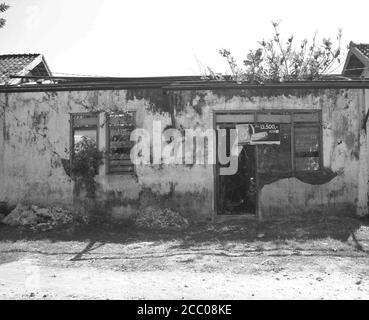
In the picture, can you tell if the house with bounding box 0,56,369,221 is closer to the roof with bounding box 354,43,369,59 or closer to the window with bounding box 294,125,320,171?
the window with bounding box 294,125,320,171

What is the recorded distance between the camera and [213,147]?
11.1m

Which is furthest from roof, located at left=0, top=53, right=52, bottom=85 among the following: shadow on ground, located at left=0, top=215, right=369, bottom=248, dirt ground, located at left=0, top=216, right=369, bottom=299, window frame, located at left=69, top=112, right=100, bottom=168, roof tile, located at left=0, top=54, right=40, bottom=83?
dirt ground, located at left=0, top=216, right=369, bottom=299

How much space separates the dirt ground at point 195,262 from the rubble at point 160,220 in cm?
36

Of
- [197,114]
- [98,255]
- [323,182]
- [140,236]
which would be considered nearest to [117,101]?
[197,114]

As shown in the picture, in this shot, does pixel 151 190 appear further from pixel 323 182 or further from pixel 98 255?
pixel 323 182

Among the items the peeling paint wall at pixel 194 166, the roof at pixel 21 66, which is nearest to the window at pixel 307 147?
the peeling paint wall at pixel 194 166

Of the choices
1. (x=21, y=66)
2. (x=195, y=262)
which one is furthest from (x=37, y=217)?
(x=21, y=66)

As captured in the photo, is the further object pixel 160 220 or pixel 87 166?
pixel 87 166

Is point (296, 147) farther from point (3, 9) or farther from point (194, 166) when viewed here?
point (3, 9)

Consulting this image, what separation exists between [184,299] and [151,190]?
19.0 feet

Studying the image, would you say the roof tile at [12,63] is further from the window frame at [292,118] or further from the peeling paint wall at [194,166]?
the window frame at [292,118]

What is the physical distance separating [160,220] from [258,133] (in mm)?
3313

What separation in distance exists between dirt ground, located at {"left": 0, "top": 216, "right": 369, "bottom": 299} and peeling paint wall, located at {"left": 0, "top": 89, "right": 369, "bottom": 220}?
2.63 ft
